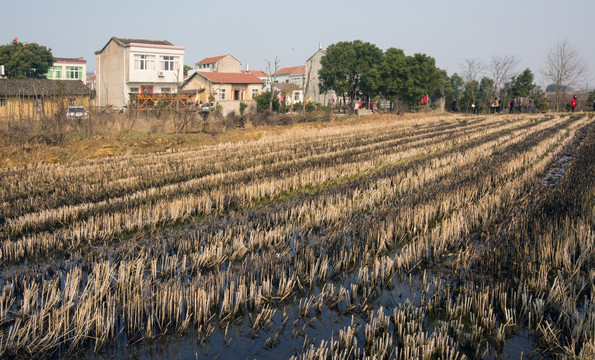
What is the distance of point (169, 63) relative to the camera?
52469mm

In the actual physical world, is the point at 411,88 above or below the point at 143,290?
above

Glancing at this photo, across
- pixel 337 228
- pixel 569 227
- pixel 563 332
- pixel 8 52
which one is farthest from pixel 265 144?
pixel 8 52

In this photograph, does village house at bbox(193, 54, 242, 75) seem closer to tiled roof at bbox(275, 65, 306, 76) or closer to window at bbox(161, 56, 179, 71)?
window at bbox(161, 56, 179, 71)

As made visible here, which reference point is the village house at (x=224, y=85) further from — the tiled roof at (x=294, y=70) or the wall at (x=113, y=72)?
the tiled roof at (x=294, y=70)

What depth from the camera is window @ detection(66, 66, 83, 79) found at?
7688 centimetres

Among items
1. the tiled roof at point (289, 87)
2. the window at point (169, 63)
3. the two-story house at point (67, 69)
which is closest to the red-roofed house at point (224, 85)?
the tiled roof at point (289, 87)

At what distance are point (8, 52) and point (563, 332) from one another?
72.9m

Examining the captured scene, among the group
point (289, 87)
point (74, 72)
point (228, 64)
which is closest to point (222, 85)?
point (289, 87)

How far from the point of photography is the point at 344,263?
230 inches

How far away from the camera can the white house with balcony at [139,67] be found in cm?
5019

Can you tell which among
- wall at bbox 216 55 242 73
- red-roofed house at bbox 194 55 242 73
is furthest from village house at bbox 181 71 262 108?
wall at bbox 216 55 242 73

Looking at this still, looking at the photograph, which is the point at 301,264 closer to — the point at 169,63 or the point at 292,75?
the point at 169,63

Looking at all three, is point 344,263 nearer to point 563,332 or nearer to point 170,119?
point 563,332

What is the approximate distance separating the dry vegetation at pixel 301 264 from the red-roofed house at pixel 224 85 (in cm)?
4706
